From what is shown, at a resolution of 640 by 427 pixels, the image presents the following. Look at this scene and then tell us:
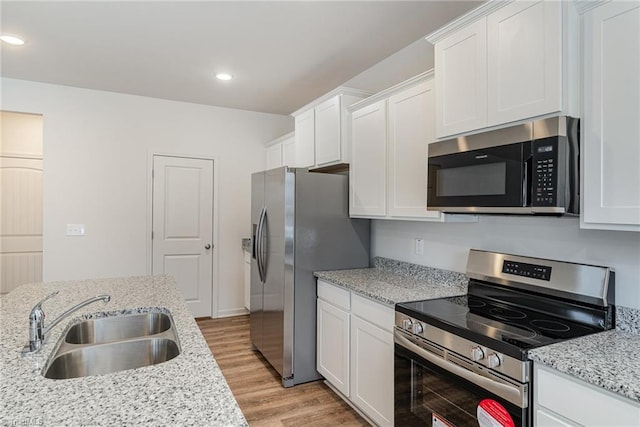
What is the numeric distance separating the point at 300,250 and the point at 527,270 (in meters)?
1.56

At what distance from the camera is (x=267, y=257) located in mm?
3188

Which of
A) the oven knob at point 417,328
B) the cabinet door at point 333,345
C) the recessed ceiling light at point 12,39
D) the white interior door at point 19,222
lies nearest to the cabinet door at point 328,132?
the cabinet door at point 333,345

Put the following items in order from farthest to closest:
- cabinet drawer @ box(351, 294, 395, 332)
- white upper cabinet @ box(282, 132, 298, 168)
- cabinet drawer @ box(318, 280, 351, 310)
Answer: white upper cabinet @ box(282, 132, 298, 168)
cabinet drawer @ box(318, 280, 351, 310)
cabinet drawer @ box(351, 294, 395, 332)

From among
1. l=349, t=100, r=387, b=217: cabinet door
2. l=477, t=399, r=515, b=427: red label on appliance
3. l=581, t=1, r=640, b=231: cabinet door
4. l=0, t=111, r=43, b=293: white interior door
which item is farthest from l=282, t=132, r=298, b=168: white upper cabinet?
l=0, t=111, r=43, b=293: white interior door

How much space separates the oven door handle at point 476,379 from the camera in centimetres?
134

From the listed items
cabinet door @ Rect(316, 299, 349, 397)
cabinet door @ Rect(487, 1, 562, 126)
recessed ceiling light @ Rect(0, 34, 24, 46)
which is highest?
recessed ceiling light @ Rect(0, 34, 24, 46)

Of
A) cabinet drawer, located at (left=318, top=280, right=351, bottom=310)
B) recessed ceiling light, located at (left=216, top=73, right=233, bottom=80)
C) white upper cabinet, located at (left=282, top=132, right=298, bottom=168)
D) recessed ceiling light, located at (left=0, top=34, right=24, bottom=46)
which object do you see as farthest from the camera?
white upper cabinet, located at (left=282, top=132, right=298, bottom=168)

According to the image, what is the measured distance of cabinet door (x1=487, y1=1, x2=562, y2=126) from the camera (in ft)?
5.00

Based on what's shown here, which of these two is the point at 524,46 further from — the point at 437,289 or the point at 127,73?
the point at 127,73

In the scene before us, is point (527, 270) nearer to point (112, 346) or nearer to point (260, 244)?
point (112, 346)

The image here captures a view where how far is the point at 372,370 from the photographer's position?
7.39ft

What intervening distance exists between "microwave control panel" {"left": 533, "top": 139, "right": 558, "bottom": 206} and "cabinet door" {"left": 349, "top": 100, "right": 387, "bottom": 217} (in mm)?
1124

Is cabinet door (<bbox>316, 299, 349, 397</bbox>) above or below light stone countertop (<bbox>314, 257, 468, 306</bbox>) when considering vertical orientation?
below

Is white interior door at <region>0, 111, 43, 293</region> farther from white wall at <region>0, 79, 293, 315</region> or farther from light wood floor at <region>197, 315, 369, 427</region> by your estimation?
light wood floor at <region>197, 315, 369, 427</region>
